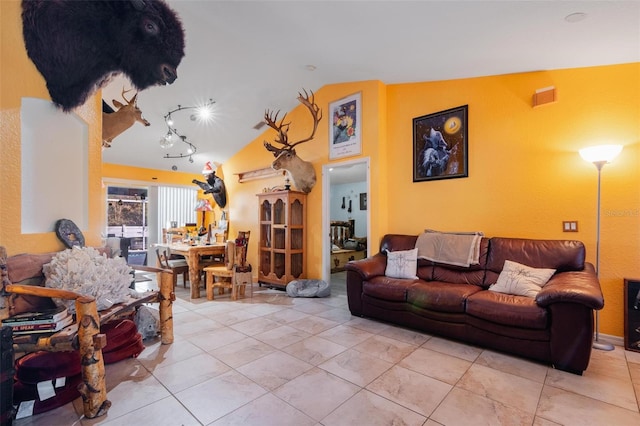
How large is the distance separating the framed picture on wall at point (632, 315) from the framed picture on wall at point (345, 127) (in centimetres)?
320

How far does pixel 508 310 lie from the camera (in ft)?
7.99

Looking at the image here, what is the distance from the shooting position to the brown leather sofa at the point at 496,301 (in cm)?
220

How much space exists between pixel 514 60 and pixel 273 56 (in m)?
2.68

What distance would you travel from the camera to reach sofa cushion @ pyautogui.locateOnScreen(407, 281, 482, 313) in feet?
9.04

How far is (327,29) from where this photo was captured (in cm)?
291

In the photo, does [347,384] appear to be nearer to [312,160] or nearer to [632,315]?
[632,315]

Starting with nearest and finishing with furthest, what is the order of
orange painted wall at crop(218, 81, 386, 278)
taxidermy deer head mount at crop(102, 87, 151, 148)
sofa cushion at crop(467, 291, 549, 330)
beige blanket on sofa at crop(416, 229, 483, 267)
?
sofa cushion at crop(467, 291, 549, 330) < taxidermy deer head mount at crop(102, 87, 151, 148) < beige blanket on sofa at crop(416, 229, 483, 267) < orange painted wall at crop(218, 81, 386, 278)

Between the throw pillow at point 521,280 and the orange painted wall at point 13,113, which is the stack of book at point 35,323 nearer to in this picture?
the orange painted wall at point 13,113

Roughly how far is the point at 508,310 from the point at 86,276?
332cm

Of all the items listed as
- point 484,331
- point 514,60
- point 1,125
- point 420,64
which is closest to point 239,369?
point 484,331

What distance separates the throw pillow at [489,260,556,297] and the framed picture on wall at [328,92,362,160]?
2425 mm

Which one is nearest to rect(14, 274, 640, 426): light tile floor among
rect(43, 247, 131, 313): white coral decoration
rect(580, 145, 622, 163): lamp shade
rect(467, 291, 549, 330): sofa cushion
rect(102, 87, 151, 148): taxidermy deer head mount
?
rect(467, 291, 549, 330): sofa cushion

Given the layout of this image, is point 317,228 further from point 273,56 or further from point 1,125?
point 1,125

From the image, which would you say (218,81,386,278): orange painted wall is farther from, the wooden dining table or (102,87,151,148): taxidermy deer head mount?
(102,87,151,148): taxidermy deer head mount
